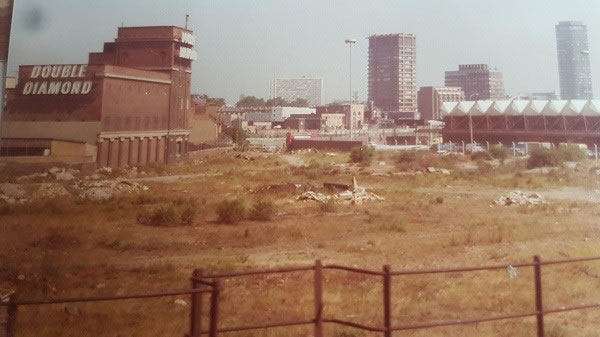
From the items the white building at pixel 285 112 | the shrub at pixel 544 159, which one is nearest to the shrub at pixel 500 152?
the shrub at pixel 544 159

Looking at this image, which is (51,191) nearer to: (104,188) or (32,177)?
(32,177)

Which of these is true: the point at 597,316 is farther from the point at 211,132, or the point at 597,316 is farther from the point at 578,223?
the point at 211,132

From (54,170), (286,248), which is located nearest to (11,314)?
(54,170)

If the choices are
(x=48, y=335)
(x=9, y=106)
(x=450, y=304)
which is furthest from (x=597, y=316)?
(x=9, y=106)

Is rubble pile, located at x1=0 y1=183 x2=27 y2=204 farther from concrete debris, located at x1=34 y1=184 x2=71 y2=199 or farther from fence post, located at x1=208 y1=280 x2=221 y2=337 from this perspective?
fence post, located at x1=208 y1=280 x2=221 y2=337

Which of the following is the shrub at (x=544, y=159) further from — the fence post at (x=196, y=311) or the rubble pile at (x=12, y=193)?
the rubble pile at (x=12, y=193)

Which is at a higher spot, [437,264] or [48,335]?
[437,264]

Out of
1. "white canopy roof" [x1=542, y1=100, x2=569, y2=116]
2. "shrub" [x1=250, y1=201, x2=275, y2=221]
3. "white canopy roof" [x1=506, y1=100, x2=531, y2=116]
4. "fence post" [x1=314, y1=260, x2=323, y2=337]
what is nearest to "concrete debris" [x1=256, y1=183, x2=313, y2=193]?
"shrub" [x1=250, y1=201, x2=275, y2=221]
